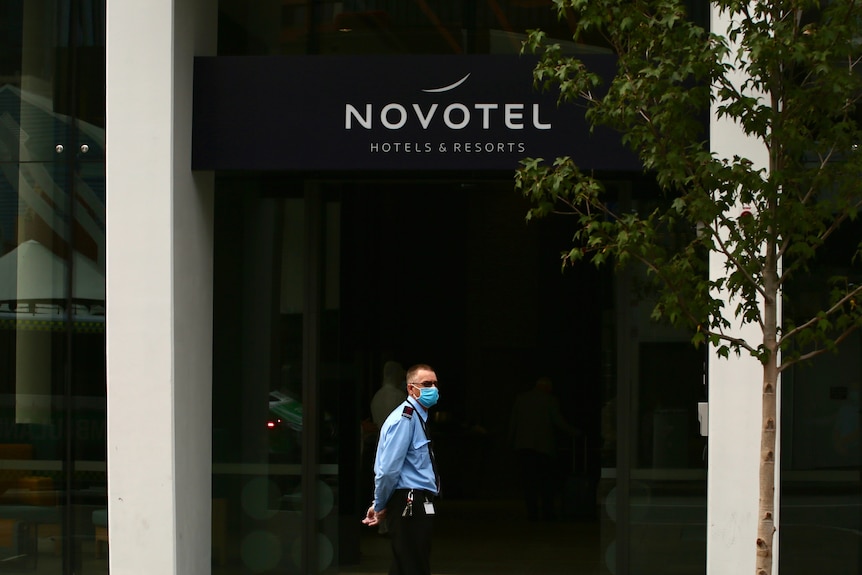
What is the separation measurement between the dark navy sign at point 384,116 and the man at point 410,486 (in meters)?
2.58

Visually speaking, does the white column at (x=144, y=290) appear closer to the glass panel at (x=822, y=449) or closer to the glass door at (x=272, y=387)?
the glass door at (x=272, y=387)

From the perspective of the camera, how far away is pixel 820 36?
6.69 metres

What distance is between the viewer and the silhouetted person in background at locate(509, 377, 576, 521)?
1580 centimetres

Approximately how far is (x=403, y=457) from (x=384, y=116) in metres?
3.38

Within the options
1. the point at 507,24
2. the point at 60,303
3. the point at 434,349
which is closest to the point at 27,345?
the point at 60,303

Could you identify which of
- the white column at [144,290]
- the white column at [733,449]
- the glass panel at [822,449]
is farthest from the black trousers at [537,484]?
the white column at [144,290]

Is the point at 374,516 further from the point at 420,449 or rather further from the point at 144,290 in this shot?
the point at 144,290

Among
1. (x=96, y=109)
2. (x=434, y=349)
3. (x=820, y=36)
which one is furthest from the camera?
(x=434, y=349)

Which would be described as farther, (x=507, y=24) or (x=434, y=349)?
(x=434, y=349)

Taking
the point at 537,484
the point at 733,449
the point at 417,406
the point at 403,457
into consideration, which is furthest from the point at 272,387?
the point at 537,484

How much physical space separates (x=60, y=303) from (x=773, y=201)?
7051 millimetres

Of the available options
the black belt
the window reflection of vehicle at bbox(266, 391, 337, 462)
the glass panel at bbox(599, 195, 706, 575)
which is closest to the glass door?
the window reflection of vehicle at bbox(266, 391, 337, 462)

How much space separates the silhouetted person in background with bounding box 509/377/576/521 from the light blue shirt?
705 cm

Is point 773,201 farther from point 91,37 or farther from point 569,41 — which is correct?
point 91,37
